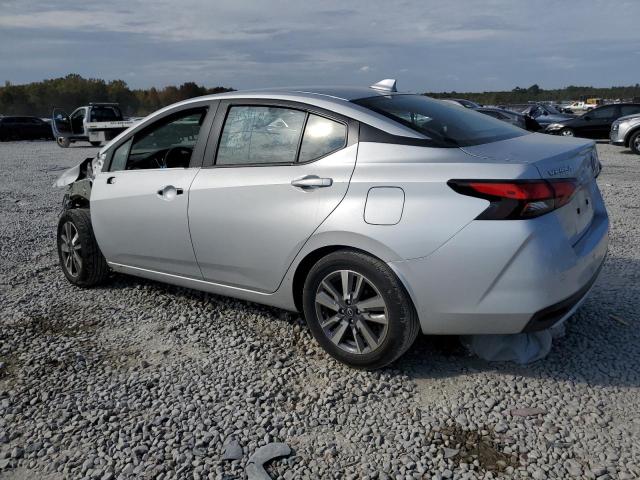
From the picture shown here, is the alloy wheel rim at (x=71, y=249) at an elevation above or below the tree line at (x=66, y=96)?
below

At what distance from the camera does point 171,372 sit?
3.42 metres

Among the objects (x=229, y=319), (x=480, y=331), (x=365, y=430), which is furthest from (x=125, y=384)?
(x=480, y=331)

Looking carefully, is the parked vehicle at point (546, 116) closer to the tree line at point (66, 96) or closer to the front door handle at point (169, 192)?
the front door handle at point (169, 192)

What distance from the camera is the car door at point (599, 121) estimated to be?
1909 centimetres

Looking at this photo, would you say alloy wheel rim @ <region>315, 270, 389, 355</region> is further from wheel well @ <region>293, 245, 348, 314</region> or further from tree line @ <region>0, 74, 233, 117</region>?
tree line @ <region>0, 74, 233, 117</region>

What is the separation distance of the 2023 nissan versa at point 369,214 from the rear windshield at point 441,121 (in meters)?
0.02

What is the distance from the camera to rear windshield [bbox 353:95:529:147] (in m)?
3.20

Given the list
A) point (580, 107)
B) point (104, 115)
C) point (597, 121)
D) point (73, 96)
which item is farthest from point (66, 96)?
point (597, 121)

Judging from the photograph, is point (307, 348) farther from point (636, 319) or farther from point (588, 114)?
point (588, 114)

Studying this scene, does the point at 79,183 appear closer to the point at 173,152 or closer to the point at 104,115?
the point at 173,152

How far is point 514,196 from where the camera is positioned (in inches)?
107

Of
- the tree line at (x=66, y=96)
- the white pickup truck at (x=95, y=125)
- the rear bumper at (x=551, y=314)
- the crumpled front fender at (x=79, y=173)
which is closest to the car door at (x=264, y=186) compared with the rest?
the rear bumper at (x=551, y=314)

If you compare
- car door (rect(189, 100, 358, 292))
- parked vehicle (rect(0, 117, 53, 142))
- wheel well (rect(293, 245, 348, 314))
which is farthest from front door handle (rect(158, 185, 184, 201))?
parked vehicle (rect(0, 117, 53, 142))

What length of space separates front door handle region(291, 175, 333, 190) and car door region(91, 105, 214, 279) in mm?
916
